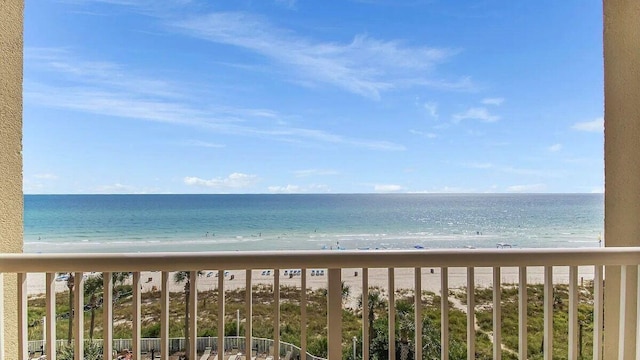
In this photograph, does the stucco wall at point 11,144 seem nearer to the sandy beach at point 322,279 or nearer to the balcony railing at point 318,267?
the balcony railing at point 318,267

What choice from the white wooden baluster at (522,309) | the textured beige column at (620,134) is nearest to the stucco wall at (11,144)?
the white wooden baluster at (522,309)

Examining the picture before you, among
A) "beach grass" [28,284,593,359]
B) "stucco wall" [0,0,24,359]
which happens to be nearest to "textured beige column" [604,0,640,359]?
"beach grass" [28,284,593,359]

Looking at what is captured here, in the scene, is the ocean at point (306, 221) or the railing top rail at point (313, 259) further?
the ocean at point (306, 221)

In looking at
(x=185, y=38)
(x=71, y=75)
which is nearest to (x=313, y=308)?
(x=185, y=38)

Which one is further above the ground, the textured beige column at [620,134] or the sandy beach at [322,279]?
the textured beige column at [620,134]

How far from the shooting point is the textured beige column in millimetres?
1675

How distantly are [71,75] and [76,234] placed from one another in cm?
558

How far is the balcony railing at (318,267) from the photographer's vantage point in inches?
53.5

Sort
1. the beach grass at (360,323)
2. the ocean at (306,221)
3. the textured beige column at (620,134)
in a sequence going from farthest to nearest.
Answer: the ocean at (306,221) < the beach grass at (360,323) < the textured beige column at (620,134)

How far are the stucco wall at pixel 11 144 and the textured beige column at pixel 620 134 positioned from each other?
8.56ft

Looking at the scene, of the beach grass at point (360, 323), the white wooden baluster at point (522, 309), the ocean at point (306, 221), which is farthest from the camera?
the ocean at point (306, 221)

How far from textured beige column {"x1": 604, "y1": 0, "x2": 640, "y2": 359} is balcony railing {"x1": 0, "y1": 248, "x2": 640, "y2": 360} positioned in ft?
0.75

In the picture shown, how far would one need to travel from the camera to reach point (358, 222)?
49.6 ft

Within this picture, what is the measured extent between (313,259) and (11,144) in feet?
4.57
